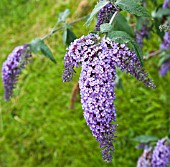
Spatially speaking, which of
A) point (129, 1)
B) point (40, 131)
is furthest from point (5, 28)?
point (129, 1)

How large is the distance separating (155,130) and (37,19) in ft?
4.42

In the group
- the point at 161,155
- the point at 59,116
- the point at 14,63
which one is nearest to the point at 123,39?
the point at 14,63

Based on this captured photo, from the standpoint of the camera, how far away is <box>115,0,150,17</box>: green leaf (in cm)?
93

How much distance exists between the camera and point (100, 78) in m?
0.81

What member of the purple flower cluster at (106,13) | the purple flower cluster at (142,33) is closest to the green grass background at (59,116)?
the purple flower cluster at (142,33)

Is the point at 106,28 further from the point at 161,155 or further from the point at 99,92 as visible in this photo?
the point at 161,155

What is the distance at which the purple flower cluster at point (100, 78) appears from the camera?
81 centimetres

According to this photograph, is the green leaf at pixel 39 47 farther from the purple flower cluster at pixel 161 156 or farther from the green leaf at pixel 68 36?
the purple flower cluster at pixel 161 156

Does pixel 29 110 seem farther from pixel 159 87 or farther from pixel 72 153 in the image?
pixel 159 87

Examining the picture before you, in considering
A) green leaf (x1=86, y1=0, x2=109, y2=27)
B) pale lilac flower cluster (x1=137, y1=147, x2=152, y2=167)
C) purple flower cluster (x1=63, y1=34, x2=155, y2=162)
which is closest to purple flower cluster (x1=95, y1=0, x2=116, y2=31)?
green leaf (x1=86, y1=0, x2=109, y2=27)

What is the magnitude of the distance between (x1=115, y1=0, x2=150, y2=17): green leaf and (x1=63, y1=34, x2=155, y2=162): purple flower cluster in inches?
4.5

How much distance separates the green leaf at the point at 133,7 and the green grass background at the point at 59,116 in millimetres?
1014

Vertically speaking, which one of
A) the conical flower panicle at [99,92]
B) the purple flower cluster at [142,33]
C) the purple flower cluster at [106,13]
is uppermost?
the purple flower cluster at [106,13]

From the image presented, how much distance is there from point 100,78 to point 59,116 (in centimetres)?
167
